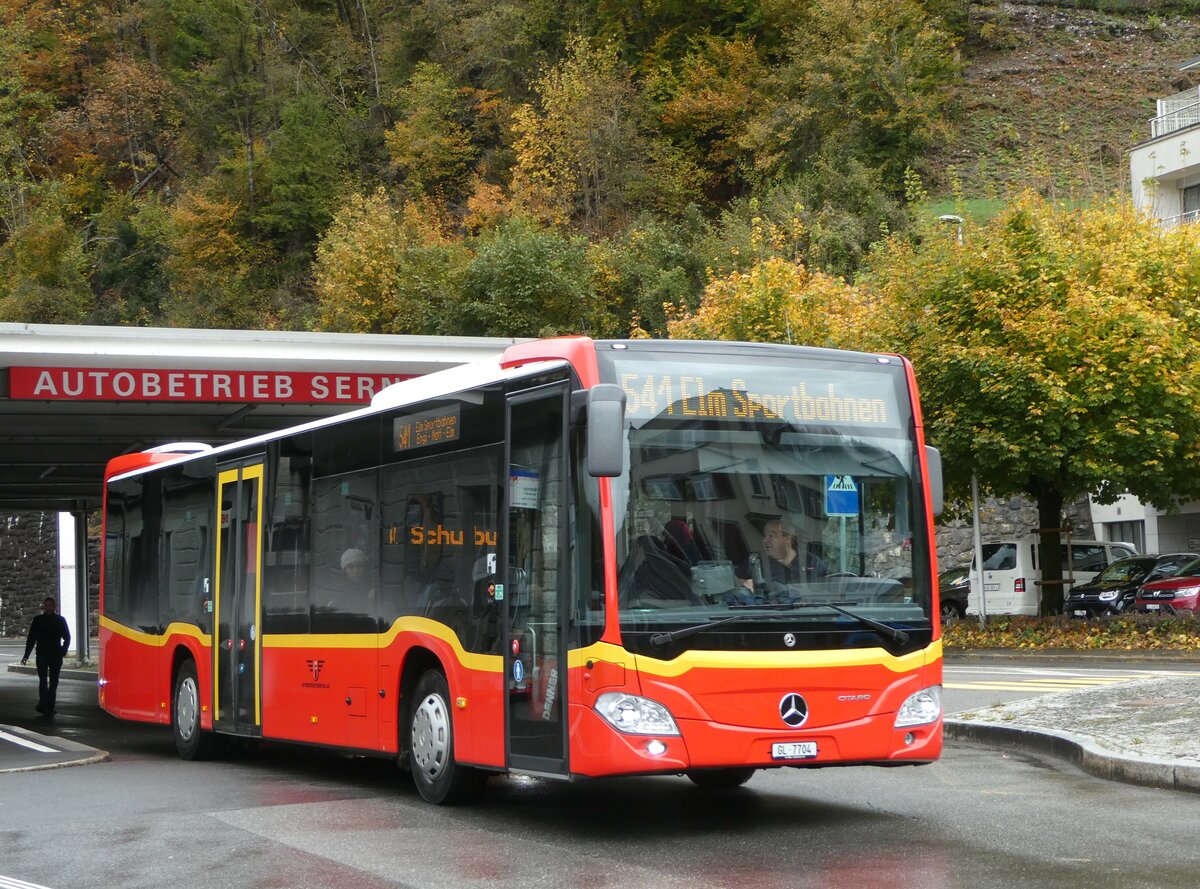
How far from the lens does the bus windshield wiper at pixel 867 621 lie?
9531 millimetres

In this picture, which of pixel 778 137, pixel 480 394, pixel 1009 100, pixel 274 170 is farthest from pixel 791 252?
pixel 480 394

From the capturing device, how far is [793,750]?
938cm

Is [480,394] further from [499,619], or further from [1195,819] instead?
[1195,819]

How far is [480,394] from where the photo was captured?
1073cm

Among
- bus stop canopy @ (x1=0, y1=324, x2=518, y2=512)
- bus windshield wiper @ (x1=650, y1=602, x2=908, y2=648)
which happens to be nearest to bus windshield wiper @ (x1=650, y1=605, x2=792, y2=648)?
bus windshield wiper @ (x1=650, y1=602, x2=908, y2=648)

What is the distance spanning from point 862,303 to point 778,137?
2200 cm

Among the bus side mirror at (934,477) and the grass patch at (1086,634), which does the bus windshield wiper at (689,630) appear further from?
the grass patch at (1086,634)

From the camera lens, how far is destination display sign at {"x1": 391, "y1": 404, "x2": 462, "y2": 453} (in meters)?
11.0

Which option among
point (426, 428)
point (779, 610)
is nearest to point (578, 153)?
point (426, 428)

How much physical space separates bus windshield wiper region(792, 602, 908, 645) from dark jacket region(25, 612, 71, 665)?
1749 cm

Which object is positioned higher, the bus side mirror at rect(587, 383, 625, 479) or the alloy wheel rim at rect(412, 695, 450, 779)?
the bus side mirror at rect(587, 383, 625, 479)

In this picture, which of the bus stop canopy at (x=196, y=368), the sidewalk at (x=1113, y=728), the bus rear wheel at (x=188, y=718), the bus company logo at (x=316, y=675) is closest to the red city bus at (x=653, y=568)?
the bus company logo at (x=316, y=675)

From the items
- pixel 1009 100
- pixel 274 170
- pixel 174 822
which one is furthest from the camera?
pixel 274 170

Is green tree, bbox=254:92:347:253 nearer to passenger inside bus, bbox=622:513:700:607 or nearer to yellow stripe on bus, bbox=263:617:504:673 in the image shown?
yellow stripe on bus, bbox=263:617:504:673
